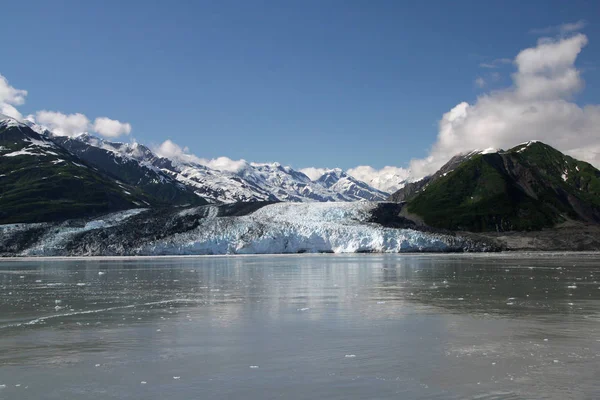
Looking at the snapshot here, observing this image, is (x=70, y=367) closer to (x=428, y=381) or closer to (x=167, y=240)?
(x=428, y=381)

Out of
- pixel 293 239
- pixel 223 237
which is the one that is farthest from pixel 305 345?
pixel 223 237

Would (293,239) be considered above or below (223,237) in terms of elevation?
below

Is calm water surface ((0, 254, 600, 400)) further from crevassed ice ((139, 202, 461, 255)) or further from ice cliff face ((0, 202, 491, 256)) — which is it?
ice cliff face ((0, 202, 491, 256))

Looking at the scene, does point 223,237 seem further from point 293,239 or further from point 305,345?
point 305,345

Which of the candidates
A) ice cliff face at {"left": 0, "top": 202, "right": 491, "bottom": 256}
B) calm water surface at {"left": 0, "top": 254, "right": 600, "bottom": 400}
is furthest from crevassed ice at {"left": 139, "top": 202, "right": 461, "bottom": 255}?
calm water surface at {"left": 0, "top": 254, "right": 600, "bottom": 400}

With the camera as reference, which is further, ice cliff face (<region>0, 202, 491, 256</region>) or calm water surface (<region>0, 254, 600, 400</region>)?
ice cliff face (<region>0, 202, 491, 256</region>)

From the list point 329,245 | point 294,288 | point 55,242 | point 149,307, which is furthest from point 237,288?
point 55,242
